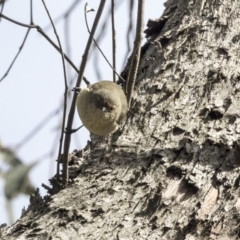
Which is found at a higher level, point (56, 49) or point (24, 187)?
point (56, 49)

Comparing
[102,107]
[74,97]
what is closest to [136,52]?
[102,107]

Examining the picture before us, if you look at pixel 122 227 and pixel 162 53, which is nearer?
pixel 122 227

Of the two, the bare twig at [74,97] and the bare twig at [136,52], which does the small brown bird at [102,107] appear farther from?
the bare twig at [74,97]

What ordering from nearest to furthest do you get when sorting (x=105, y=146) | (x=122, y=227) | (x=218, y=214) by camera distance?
(x=122, y=227) < (x=218, y=214) < (x=105, y=146)

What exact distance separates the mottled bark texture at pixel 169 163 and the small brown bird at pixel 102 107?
2.1 inches

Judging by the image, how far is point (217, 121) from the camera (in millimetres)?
2277

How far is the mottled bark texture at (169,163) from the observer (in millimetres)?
1907

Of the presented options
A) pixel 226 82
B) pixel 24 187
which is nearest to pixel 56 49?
pixel 24 187

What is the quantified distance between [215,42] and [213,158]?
717 mm

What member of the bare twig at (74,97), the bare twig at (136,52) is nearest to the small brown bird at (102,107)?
the bare twig at (136,52)

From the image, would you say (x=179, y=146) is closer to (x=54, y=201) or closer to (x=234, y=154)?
(x=234, y=154)

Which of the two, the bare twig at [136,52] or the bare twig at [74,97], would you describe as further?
the bare twig at [136,52]

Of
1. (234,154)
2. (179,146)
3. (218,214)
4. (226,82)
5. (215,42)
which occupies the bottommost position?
(218,214)

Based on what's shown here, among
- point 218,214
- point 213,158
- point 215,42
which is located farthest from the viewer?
point 215,42
